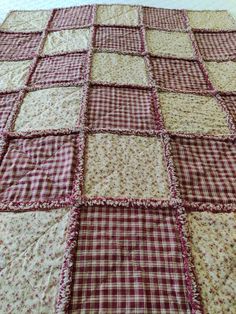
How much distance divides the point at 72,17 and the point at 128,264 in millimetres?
1327

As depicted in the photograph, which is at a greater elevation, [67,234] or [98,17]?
[98,17]

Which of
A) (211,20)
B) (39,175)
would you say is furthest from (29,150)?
(211,20)

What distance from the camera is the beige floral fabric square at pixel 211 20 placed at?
1.62 meters

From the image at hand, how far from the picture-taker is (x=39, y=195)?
2.75 ft

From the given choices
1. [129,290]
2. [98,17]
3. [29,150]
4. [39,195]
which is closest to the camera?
[129,290]

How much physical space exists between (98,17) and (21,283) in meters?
1.33

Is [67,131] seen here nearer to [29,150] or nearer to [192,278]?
[29,150]

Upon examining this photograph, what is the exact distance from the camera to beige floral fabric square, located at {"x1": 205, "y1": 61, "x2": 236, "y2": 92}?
4.04ft

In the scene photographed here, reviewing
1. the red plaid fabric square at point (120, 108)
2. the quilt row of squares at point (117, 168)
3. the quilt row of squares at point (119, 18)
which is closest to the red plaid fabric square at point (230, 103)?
the quilt row of squares at point (117, 168)

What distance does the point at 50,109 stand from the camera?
3.56ft

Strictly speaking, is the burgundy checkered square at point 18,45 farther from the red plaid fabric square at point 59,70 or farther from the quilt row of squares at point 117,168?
the quilt row of squares at point 117,168

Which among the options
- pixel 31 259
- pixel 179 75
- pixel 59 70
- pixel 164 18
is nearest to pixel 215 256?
pixel 31 259

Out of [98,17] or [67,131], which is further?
[98,17]

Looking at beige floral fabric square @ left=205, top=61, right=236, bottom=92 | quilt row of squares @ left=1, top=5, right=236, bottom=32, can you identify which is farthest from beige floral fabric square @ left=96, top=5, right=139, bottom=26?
beige floral fabric square @ left=205, top=61, right=236, bottom=92
